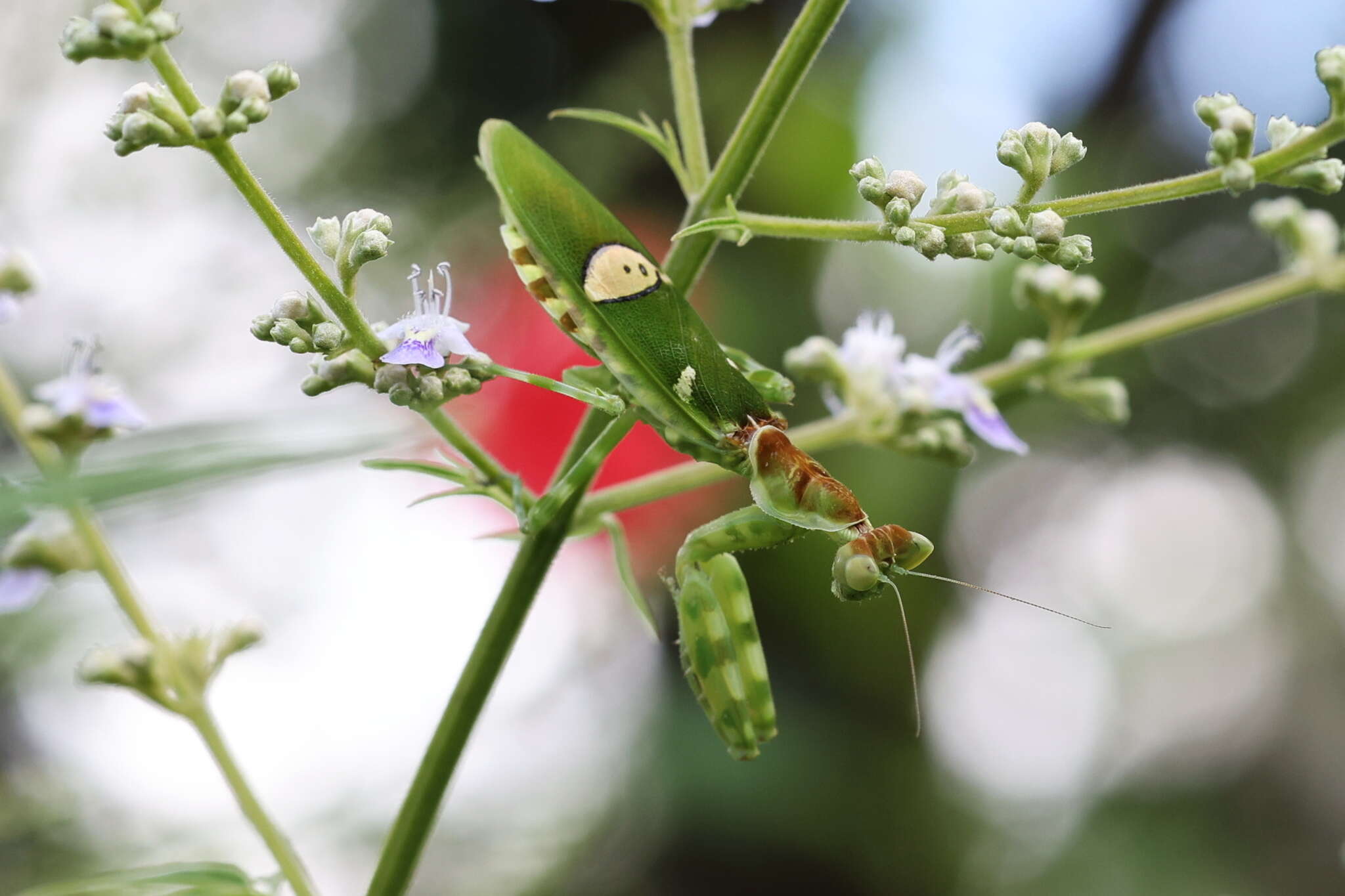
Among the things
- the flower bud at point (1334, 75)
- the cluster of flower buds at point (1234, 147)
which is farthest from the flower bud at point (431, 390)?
the flower bud at point (1334, 75)

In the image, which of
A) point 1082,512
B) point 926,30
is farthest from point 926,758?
point 926,30

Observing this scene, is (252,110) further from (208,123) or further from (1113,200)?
(1113,200)

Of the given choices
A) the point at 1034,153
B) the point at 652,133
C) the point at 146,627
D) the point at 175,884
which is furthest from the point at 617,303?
the point at 175,884

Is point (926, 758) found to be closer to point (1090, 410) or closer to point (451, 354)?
point (1090, 410)

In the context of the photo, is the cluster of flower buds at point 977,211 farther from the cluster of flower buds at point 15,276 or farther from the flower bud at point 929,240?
the cluster of flower buds at point 15,276

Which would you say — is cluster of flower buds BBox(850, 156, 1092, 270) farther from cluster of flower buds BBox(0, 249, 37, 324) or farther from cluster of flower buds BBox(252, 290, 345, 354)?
cluster of flower buds BBox(0, 249, 37, 324)

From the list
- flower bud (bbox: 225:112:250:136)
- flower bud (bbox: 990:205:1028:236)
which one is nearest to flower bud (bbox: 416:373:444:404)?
flower bud (bbox: 225:112:250:136)

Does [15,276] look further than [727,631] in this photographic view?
No
